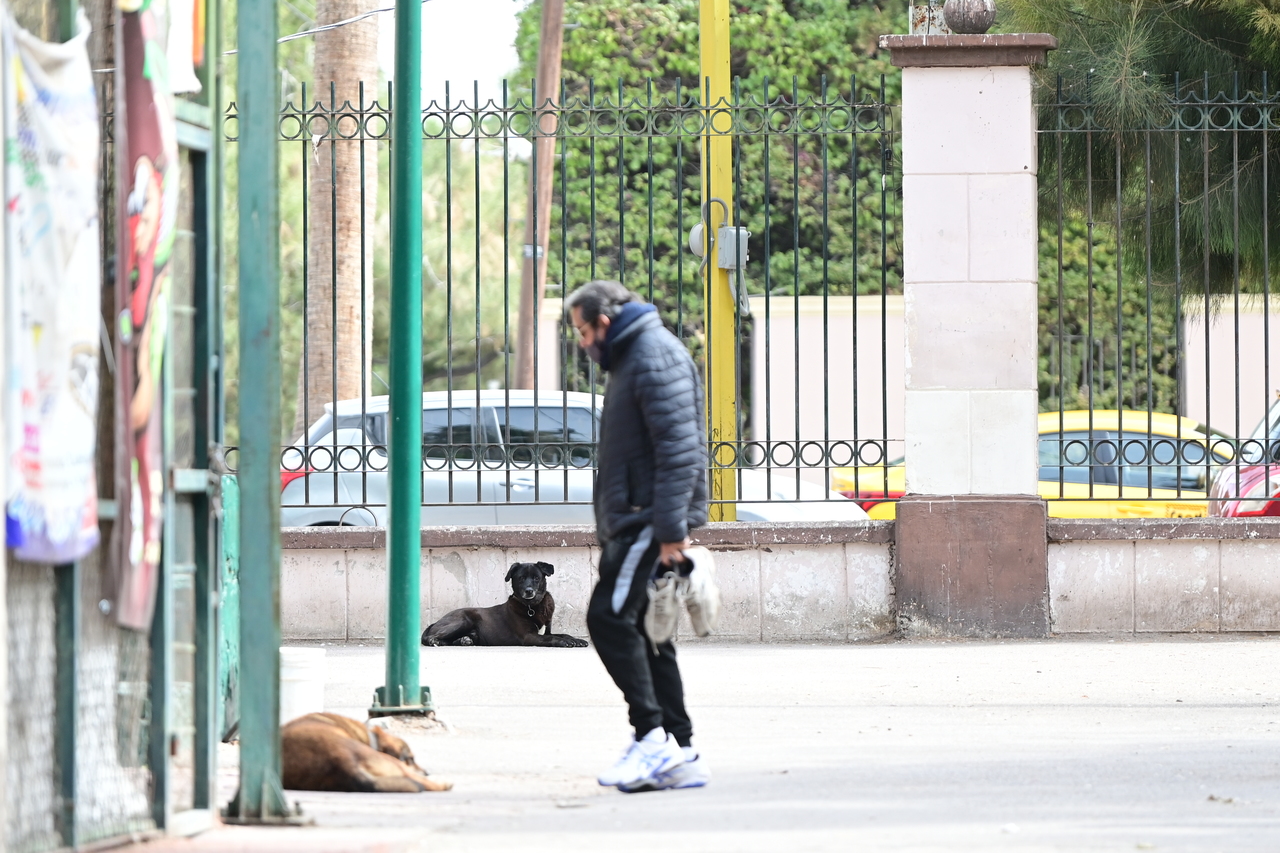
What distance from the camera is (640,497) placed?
19.9 feet

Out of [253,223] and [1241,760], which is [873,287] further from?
[253,223]

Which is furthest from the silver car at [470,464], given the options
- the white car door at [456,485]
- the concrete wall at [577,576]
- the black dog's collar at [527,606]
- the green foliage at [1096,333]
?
the green foliage at [1096,333]

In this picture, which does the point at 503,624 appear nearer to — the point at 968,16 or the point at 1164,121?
the point at 968,16

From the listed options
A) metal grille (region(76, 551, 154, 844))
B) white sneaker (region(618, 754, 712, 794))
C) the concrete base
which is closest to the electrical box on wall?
the concrete base

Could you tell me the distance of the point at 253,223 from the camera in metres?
5.35

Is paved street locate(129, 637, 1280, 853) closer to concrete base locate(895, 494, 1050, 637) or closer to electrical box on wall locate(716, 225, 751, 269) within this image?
concrete base locate(895, 494, 1050, 637)

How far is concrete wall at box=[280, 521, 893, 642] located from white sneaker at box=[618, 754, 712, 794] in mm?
4520

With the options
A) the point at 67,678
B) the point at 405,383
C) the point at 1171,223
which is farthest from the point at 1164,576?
the point at 67,678

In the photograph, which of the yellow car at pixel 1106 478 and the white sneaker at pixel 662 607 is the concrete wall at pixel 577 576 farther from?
the white sneaker at pixel 662 607

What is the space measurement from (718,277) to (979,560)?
2.82 m

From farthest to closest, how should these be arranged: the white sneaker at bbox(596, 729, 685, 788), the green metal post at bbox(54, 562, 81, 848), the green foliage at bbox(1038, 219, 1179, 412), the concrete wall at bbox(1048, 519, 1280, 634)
A: the green foliage at bbox(1038, 219, 1179, 412) → the concrete wall at bbox(1048, 519, 1280, 634) → the white sneaker at bbox(596, 729, 685, 788) → the green metal post at bbox(54, 562, 81, 848)

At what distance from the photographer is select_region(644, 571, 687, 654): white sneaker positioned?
604 centimetres

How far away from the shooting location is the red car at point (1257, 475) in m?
10.9

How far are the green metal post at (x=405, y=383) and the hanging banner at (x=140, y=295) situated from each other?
2.40 meters
